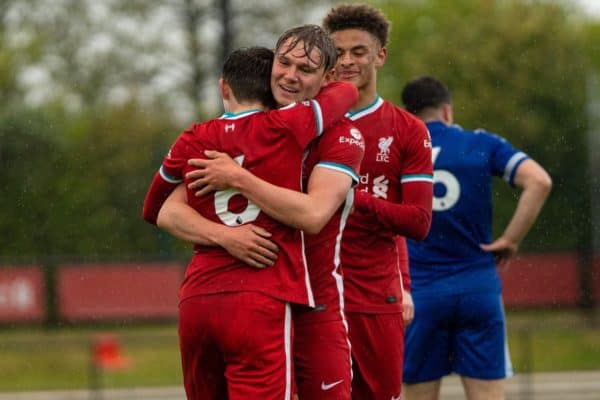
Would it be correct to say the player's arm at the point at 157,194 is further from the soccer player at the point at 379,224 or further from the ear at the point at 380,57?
the ear at the point at 380,57

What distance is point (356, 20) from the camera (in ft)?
19.5

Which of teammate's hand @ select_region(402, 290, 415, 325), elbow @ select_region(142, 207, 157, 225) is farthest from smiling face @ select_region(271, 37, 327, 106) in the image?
teammate's hand @ select_region(402, 290, 415, 325)

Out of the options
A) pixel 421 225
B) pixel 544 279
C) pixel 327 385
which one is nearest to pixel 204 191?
pixel 327 385

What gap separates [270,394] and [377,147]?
1.68m

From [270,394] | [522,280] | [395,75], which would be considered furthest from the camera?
[395,75]

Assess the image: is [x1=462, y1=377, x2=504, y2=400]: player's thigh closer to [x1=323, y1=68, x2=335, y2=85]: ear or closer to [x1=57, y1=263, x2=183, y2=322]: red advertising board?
[x1=323, y1=68, x2=335, y2=85]: ear

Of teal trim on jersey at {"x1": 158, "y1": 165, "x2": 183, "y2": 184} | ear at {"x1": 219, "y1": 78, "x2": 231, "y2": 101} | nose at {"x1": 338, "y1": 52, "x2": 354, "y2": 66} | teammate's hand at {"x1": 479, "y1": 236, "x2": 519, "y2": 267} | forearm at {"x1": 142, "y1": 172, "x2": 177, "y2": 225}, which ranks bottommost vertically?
teammate's hand at {"x1": 479, "y1": 236, "x2": 519, "y2": 267}

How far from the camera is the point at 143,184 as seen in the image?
78.9ft

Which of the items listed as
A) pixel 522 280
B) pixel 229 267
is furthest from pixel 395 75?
pixel 229 267

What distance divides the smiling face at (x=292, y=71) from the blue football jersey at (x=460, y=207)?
2280 mm

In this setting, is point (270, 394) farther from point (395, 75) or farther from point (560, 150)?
point (395, 75)

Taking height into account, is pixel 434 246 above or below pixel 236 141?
below

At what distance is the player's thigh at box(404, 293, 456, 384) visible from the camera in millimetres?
6992

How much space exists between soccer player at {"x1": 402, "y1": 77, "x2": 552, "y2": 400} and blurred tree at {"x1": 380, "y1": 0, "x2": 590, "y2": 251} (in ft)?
55.8
